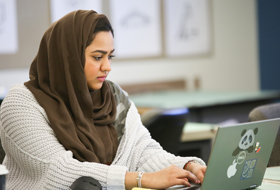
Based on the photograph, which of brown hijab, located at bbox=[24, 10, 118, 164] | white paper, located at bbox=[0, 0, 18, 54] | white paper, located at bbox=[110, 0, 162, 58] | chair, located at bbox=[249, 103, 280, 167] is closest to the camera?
brown hijab, located at bbox=[24, 10, 118, 164]

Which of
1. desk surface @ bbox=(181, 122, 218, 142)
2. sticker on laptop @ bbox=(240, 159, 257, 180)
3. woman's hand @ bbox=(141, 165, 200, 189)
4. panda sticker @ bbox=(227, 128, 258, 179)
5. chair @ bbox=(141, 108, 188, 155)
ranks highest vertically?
panda sticker @ bbox=(227, 128, 258, 179)

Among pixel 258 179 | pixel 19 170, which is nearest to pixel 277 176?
pixel 258 179

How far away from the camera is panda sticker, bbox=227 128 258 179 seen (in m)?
1.14

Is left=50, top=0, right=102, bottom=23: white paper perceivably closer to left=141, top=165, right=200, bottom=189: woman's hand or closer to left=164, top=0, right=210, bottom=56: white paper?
left=164, top=0, right=210, bottom=56: white paper

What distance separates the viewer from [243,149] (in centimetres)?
117

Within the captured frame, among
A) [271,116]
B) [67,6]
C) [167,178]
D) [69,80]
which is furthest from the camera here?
[67,6]

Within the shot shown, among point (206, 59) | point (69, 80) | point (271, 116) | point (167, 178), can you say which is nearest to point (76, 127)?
point (69, 80)

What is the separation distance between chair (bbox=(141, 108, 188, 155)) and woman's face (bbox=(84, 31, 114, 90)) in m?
0.87

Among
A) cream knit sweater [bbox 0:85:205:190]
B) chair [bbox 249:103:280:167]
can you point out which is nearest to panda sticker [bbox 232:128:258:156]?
cream knit sweater [bbox 0:85:205:190]

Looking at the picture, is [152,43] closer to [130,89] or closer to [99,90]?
[130,89]

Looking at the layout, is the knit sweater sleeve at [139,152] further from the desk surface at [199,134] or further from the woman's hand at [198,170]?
the desk surface at [199,134]

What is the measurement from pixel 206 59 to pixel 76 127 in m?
4.26

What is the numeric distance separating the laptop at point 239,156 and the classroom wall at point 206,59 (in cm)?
318

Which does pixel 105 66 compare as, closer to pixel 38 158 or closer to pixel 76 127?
pixel 76 127
